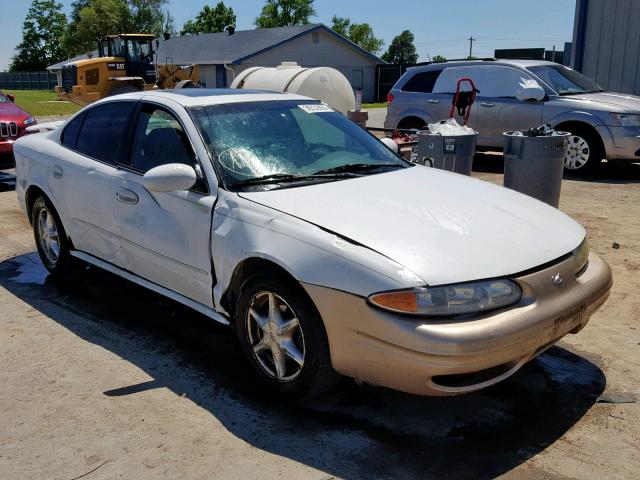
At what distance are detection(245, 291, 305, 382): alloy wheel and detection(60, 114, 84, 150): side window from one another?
2.56 m

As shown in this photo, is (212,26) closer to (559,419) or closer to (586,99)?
(586,99)

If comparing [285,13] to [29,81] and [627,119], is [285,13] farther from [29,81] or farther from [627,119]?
[627,119]

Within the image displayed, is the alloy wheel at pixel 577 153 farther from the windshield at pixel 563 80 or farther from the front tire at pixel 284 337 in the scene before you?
the front tire at pixel 284 337

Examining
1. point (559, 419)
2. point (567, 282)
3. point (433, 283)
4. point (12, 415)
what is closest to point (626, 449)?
point (559, 419)

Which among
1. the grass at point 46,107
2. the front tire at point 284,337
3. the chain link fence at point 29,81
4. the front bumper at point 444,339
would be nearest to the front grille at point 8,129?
the front tire at point 284,337

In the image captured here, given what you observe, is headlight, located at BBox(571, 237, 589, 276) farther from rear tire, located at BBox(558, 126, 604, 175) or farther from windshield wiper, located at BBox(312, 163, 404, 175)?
rear tire, located at BBox(558, 126, 604, 175)

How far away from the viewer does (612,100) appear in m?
10.4

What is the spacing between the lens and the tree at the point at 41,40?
318ft

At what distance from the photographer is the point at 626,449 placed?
315 centimetres

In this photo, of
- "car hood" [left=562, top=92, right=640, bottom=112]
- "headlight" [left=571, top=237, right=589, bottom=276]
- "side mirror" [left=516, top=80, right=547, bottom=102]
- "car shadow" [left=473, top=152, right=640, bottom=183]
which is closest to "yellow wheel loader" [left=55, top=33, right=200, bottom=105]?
"car shadow" [left=473, top=152, right=640, bottom=183]

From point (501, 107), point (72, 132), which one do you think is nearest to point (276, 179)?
point (72, 132)

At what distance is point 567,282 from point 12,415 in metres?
2.98

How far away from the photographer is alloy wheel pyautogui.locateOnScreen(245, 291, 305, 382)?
3473mm

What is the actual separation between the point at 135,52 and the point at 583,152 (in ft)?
71.8
